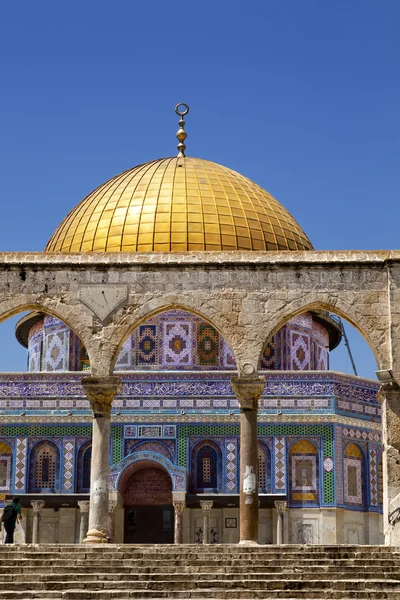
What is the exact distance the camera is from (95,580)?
1375cm

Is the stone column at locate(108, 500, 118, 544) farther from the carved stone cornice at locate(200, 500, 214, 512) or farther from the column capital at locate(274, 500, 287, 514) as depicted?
the column capital at locate(274, 500, 287, 514)

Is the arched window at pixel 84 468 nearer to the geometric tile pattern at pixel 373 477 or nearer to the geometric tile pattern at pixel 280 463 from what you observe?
the geometric tile pattern at pixel 280 463

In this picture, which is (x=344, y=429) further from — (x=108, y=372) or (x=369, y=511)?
(x=108, y=372)

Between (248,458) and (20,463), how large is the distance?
34.4 feet

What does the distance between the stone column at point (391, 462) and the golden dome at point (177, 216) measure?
11.6 m

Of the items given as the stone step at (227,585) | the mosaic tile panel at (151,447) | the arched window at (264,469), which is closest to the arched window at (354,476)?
the arched window at (264,469)

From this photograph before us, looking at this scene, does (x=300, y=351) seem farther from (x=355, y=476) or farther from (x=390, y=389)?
(x=390, y=389)

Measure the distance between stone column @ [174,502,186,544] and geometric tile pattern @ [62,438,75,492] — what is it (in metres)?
2.34

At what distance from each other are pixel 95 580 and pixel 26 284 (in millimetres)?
5304

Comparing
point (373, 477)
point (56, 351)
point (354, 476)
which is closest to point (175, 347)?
point (56, 351)

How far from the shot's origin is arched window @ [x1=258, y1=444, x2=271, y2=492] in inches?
1024

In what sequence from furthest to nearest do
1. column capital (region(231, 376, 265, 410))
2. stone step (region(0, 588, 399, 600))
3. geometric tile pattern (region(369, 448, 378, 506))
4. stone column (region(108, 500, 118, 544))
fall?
geometric tile pattern (region(369, 448, 378, 506))
stone column (region(108, 500, 118, 544))
column capital (region(231, 376, 265, 410))
stone step (region(0, 588, 399, 600))

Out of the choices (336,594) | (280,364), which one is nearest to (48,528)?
(280,364)

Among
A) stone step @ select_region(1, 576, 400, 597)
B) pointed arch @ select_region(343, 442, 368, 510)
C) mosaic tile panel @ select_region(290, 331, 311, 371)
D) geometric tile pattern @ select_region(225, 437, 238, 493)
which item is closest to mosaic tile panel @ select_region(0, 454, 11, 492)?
geometric tile pattern @ select_region(225, 437, 238, 493)
